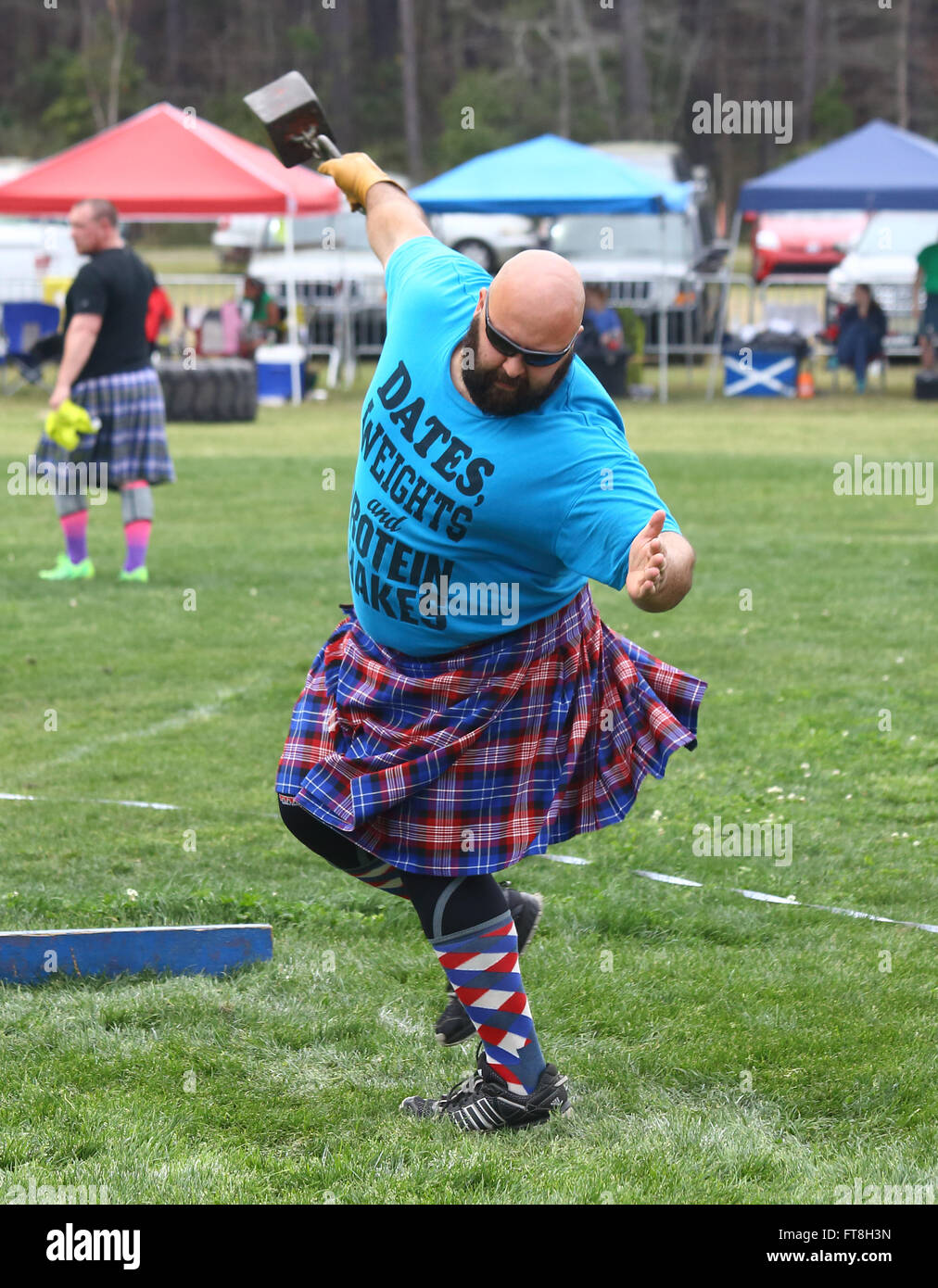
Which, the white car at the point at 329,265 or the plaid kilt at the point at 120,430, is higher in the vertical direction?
the white car at the point at 329,265

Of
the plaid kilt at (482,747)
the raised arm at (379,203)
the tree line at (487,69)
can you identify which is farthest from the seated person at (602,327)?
the tree line at (487,69)

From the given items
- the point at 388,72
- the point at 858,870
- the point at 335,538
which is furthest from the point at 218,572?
the point at 388,72

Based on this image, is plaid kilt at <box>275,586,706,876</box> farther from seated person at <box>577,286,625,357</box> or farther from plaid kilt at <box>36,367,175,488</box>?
seated person at <box>577,286,625,357</box>

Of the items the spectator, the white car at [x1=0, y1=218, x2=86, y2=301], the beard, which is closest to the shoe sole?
the beard

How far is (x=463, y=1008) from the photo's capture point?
3406 millimetres

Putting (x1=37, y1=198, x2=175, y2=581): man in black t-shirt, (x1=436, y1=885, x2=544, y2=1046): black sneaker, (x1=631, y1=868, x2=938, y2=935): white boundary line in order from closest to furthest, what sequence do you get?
(x1=436, y1=885, x2=544, y2=1046): black sneaker
(x1=631, y1=868, x2=938, y2=935): white boundary line
(x1=37, y1=198, x2=175, y2=581): man in black t-shirt

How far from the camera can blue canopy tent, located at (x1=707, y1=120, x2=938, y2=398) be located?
18.5 metres

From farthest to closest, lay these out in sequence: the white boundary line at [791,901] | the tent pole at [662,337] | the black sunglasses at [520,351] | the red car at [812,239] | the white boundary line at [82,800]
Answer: the red car at [812,239], the tent pole at [662,337], the white boundary line at [82,800], the white boundary line at [791,901], the black sunglasses at [520,351]

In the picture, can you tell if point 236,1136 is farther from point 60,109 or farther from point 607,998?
point 60,109

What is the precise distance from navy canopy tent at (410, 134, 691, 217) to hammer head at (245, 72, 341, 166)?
45.8 feet

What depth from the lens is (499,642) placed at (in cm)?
311

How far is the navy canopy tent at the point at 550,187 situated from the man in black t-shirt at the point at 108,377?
9.92m

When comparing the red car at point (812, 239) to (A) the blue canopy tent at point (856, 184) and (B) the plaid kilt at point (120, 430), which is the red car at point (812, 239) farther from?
(B) the plaid kilt at point (120, 430)

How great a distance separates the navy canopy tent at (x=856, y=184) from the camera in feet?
60.7
